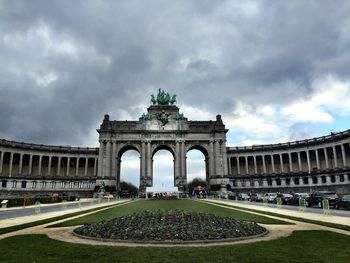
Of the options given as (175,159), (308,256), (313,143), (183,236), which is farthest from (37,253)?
(313,143)

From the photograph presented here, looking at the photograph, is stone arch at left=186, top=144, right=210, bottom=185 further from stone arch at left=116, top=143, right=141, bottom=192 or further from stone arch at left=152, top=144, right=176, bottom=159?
stone arch at left=116, top=143, right=141, bottom=192

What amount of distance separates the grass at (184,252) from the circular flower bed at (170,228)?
178 cm

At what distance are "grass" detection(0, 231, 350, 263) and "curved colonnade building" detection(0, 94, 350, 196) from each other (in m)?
94.9

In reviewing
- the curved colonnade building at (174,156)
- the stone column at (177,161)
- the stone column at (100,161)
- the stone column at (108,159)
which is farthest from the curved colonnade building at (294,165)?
the stone column at (100,161)

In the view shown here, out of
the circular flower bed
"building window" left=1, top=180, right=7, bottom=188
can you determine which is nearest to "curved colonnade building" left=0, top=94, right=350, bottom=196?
"building window" left=1, top=180, right=7, bottom=188

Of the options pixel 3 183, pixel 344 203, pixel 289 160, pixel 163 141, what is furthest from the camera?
pixel 163 141

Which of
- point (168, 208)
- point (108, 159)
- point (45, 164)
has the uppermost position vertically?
point (108, 159)

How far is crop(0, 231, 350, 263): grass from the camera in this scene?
11039 mm

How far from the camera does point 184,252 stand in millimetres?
12234

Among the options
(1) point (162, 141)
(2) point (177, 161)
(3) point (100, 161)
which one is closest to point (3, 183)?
(3) point (100, 161)

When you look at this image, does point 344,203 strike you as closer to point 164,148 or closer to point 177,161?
point 177,161

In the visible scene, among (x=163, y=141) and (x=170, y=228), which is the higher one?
(x=163, y=141)

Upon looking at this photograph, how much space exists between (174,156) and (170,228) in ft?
320

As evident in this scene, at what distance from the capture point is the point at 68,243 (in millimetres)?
14492
